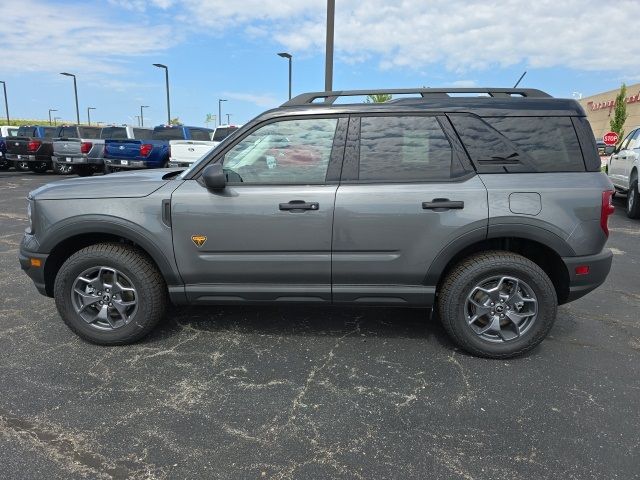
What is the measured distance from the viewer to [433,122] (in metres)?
3.39

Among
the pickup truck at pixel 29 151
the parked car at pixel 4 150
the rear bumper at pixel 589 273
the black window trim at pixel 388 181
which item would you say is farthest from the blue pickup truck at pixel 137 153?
the rear bumper at pixel 589 273

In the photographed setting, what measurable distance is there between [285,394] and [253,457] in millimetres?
600

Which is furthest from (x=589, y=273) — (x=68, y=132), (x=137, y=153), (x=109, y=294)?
(x=68, y=132)

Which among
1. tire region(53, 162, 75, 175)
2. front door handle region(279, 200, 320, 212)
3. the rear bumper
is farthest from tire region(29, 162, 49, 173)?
the rear bumper

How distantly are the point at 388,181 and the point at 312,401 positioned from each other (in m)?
1.56

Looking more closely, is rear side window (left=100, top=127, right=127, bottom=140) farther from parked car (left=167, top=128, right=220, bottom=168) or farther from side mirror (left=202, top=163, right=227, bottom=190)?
side mirror (left=202, top=163, right=227, bottom=190)

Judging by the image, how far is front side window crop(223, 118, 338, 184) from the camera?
3.41 m

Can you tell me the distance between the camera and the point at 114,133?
17.5 m

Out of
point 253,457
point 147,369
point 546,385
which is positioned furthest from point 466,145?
point 147,369

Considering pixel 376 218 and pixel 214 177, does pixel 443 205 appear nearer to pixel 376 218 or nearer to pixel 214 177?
pixel 376 218

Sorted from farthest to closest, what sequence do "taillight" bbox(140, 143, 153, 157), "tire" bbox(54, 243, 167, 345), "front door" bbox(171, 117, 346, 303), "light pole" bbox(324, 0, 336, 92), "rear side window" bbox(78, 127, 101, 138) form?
"rear side window" bbox(78, 127, 101, 138) < "taillight" bbox(140, 143, 153, 157) < "light pole" bbox(324, 0, 336, 92) < "tire" bbox(54, 243, 167, 345) < "front door" bbox(171, 117, 346, 303)

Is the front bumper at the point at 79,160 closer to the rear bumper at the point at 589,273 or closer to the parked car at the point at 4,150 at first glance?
the parked car at the point at 4,150

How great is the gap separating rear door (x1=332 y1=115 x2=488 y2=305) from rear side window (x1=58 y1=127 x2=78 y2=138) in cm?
1948

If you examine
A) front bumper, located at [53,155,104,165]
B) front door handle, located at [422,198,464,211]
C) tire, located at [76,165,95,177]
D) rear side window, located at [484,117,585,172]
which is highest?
rear side window, located at [484,117,585,172]
